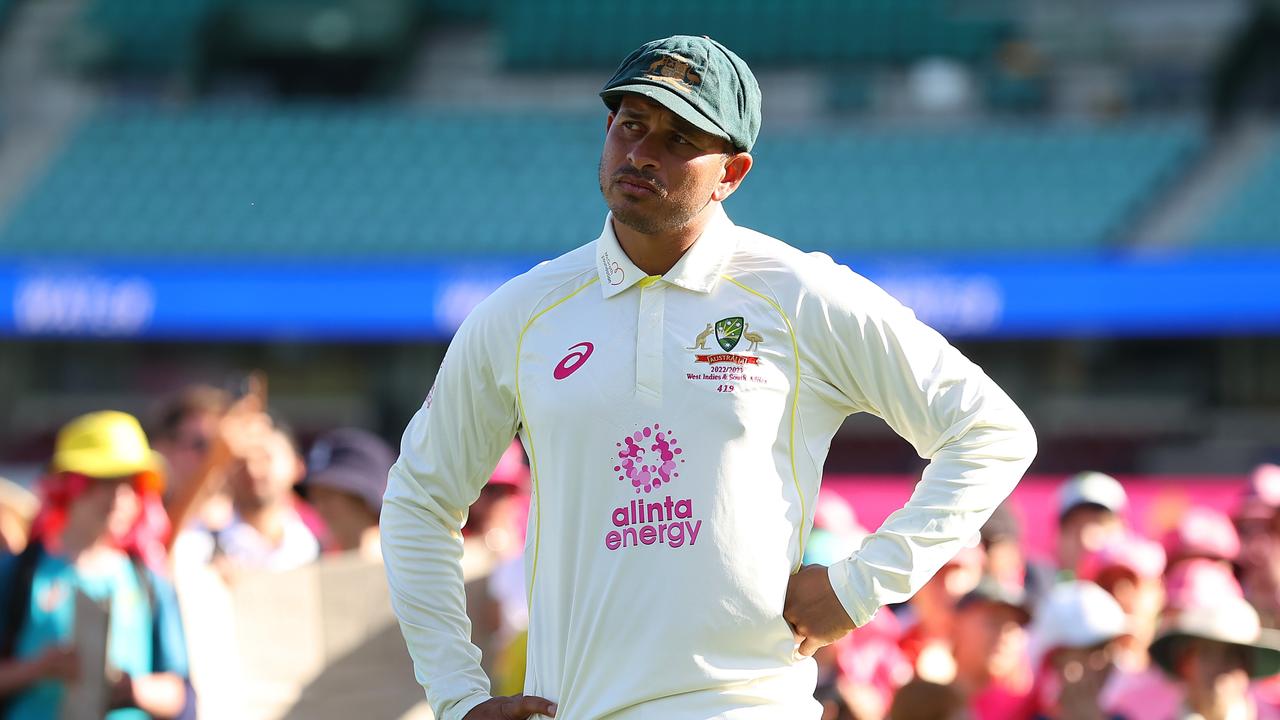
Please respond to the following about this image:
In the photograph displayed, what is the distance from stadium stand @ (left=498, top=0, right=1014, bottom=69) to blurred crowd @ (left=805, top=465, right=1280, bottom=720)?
47.1ft

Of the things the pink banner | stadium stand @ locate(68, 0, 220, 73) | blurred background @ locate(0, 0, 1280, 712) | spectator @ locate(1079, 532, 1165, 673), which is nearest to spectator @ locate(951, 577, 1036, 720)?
spectator @ locate(1079, 532, 1165, 673)

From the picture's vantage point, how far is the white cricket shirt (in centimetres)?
226

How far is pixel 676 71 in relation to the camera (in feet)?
7.50

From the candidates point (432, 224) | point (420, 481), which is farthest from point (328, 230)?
point (420, 481)

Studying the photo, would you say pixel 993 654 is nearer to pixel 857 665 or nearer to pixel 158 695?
pixel 857 665

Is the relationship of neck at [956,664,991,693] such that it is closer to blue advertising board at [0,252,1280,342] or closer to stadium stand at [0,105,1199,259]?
blue advertising board at [0,252,1280,342]

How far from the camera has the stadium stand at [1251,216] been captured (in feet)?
53.9

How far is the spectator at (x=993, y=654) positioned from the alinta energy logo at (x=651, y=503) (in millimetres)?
2426

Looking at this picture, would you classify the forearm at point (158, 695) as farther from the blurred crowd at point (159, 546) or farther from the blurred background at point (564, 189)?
the blurred background at point (564, 189)

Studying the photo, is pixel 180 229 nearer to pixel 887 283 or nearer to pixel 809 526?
pixel 887 283

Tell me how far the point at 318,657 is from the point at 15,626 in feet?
2.22

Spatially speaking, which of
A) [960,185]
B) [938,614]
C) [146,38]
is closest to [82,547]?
[938,614]

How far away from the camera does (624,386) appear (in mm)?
2299

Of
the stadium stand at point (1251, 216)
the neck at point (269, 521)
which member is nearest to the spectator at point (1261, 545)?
the neck at point (269, 521)
